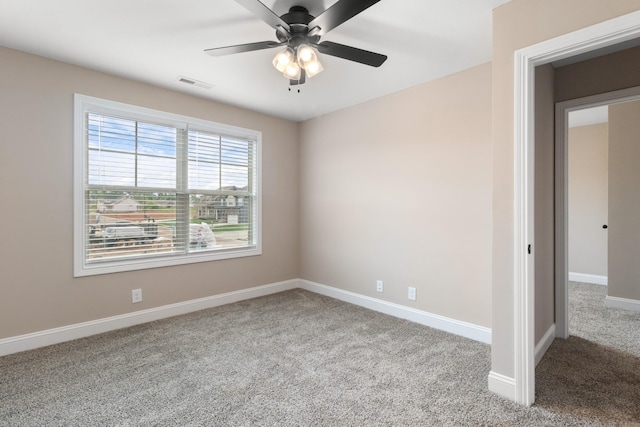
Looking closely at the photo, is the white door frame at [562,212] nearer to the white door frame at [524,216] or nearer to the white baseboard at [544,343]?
the white baseboard at [544,343]

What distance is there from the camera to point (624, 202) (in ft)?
12.5

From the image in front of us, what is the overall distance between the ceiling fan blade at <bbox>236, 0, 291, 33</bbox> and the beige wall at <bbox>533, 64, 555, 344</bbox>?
2020 mm

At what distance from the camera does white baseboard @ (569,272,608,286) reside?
4.93 m

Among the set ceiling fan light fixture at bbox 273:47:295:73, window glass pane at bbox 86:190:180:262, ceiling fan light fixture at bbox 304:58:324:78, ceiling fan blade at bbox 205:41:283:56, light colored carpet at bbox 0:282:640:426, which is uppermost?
ceiling fan blade at bbox 205:41:283:56

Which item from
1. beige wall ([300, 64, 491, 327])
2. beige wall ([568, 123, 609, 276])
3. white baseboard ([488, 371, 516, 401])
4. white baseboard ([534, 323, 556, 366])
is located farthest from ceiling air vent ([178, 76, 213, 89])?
beige wall ([568, 123, 609, 276])

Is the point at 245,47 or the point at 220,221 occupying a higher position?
the point at 245,47

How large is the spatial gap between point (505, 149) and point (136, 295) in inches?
140

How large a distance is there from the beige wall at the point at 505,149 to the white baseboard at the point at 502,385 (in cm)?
3

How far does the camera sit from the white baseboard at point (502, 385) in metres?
1.96

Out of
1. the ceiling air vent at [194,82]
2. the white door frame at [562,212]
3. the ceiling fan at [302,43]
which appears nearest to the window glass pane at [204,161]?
the ceiling air vent at [194,82]

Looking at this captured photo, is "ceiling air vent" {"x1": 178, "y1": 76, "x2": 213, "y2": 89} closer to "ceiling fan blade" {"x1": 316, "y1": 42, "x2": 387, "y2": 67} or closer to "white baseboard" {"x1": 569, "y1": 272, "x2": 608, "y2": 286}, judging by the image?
"ceiling fan blade" {"x1": 316, "y1": 42, "x2": 387, "y2": 67}

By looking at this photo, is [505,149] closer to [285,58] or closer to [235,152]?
[285,58]

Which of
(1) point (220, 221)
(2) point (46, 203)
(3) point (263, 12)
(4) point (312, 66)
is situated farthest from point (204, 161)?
(3) point (263, 12)

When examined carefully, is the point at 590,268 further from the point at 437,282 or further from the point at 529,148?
the point at 529,148
